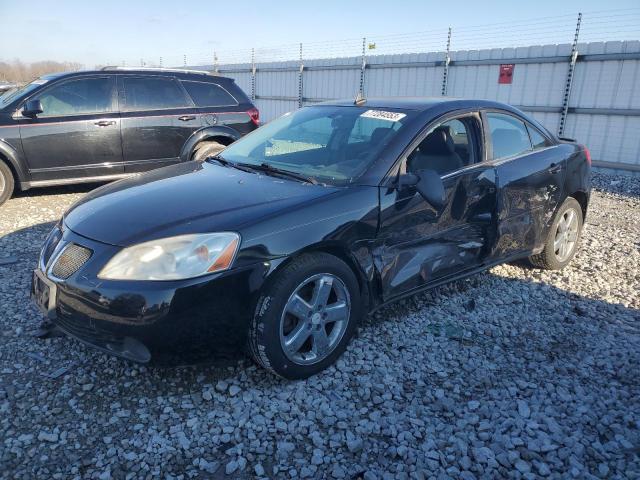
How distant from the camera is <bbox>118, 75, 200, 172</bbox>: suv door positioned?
7.15m

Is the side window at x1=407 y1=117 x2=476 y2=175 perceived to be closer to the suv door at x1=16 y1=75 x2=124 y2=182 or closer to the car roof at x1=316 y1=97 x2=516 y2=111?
the car roof at x1=316 y1=97 x2=516 y2=111

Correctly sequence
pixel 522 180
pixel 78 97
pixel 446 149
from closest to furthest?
1. pixel 446 149
2. pixel 522 180
3. pixel 78 97

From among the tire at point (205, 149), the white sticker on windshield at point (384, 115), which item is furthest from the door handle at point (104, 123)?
the white sticker on windshield at point (384, 115)

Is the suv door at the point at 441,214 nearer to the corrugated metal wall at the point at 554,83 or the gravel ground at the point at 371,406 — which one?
the gravel ground at the point at 371,406

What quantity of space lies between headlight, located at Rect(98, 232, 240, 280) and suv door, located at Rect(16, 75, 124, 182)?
16.1 ft

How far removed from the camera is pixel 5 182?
6625 millimetres

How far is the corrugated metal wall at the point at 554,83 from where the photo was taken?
1004 cm

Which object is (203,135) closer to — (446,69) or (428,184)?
(428,184)

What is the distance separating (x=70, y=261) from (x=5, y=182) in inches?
188

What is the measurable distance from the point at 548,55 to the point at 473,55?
5.74ft

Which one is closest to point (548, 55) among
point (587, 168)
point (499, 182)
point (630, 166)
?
point (630, 166)

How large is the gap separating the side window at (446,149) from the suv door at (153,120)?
189 inches

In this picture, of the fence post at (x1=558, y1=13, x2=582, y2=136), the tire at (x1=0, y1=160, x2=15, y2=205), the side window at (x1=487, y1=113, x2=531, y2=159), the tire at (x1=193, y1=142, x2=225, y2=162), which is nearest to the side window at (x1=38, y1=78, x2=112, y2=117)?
the tire at (x1=0, y1=160, x2=15, y2=205)

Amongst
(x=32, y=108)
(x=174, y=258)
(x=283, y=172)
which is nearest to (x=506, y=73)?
(x=32, y=108)
